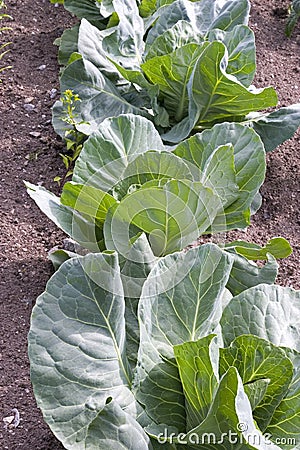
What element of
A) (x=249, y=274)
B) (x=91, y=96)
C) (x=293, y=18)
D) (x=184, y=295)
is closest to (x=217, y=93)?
(x=91, y=96)

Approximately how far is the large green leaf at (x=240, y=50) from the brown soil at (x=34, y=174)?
0.58m

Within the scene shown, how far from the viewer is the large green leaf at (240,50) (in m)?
3.06

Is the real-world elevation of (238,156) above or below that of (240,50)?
below

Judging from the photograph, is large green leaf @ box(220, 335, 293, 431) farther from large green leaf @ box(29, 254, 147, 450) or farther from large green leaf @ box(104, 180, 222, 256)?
large green leaf @ box(104, 180, 222, 256)

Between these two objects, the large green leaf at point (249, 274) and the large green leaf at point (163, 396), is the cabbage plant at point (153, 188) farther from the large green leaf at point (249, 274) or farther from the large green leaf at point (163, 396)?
the large green leaf at point (163, 396)

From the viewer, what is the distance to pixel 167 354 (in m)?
2.03

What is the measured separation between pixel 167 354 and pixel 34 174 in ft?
5.11

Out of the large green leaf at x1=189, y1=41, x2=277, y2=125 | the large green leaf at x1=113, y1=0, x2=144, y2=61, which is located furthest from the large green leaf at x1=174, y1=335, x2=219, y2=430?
the large green leaf at x1=113, y1=0, x2=144, y2=61

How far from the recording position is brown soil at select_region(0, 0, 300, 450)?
254 cm

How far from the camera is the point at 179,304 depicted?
212 centimetres

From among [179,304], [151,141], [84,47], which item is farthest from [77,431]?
[84,47]

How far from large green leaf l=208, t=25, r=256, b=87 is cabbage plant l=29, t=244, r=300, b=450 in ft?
4.11

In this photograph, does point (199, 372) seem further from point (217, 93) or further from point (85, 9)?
point (85, 9)

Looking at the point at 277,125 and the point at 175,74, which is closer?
the point at 175,74
